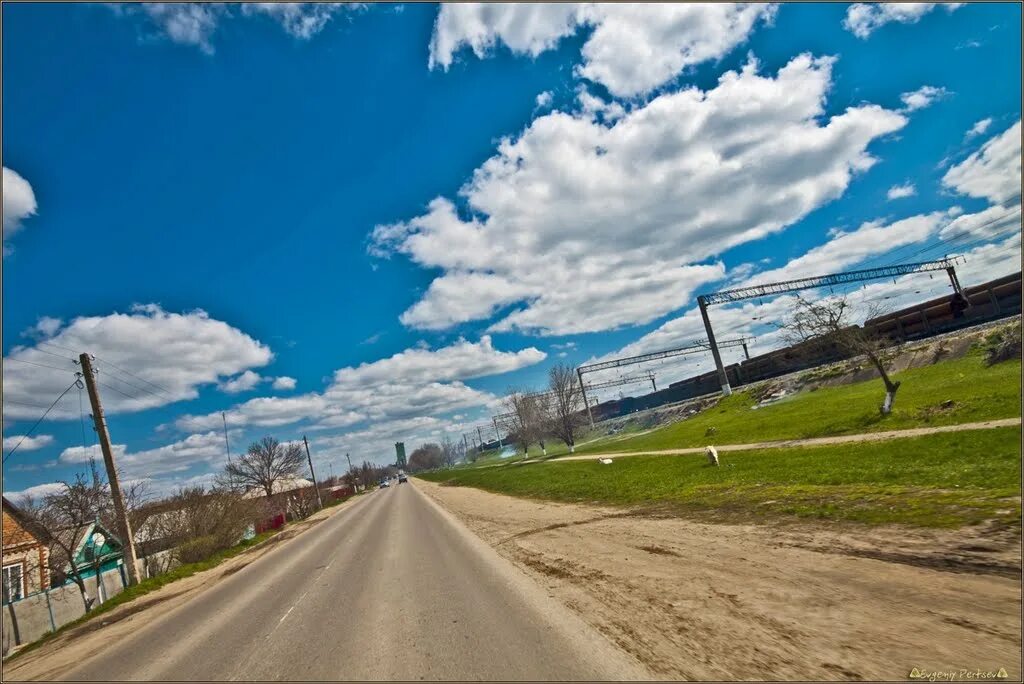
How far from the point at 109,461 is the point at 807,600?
76.7ft

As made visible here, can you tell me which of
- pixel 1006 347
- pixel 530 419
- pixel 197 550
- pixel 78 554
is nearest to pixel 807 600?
pixel 1006 347

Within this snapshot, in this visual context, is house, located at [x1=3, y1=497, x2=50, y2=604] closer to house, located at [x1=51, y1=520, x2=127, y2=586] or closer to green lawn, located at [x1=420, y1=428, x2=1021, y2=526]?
house, located at [x1=51, y1=520, x2=127, y2=586]

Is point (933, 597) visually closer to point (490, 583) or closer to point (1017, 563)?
point (1017, 563)

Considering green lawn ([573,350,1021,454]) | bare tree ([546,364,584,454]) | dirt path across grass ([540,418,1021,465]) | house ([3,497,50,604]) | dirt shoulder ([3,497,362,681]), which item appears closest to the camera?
dirt shoulder ([3,497,362,681])

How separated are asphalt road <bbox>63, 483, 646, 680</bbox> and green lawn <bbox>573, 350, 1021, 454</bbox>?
15.9m

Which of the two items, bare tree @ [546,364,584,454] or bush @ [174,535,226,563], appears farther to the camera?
bare tree @ [546,364,584,454]

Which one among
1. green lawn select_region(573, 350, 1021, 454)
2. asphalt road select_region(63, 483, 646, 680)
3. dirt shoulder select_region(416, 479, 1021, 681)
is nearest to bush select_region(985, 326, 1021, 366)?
green lawn select_region(573, 350, 1021, 454)

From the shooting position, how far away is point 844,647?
494cm

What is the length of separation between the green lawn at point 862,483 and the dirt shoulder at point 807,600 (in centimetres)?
107

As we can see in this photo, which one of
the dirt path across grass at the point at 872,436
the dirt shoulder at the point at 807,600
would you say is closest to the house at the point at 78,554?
the dirt shoulder at the point at 807,600

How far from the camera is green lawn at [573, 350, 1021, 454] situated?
17.6 metres

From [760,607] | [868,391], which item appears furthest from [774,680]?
[868,391]

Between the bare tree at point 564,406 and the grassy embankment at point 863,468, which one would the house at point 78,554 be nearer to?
the grassy embankment at point 863,468

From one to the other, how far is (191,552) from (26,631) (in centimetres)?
1181
